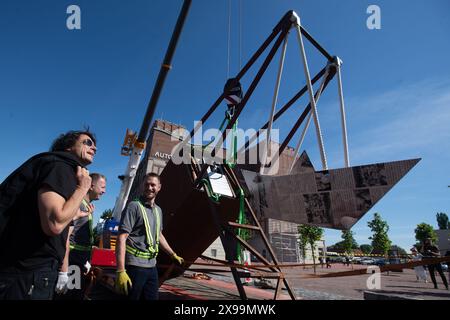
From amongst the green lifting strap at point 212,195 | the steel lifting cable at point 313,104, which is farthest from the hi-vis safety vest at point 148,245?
the steel lifting cable at point 313,104

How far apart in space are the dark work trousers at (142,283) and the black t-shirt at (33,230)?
4.13 feet

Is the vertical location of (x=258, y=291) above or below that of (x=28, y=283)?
below

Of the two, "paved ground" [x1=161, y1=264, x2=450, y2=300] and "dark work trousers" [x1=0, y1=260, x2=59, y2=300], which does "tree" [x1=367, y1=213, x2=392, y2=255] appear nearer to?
"paved ground" [x1=161, y1=264, x2=450, y2=300]

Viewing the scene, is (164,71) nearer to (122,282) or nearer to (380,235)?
(122,282)

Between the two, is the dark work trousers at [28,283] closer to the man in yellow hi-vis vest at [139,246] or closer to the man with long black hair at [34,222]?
the man with long black hair at [34,222]

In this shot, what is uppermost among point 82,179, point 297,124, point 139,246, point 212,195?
point 297,124

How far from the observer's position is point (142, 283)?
280 centimetres

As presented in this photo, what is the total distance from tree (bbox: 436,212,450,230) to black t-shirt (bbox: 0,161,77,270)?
4122 inches

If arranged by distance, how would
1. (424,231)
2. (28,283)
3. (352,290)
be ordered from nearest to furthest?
(28,283) < (352,290) < (424,231)

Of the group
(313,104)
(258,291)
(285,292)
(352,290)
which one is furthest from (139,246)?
(352,290)

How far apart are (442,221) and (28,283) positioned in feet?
354

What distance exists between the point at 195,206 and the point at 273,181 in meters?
2.02

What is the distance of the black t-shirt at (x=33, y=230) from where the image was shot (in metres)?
1.49

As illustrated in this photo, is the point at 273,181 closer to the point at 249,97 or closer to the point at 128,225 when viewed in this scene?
the point at 249,97
